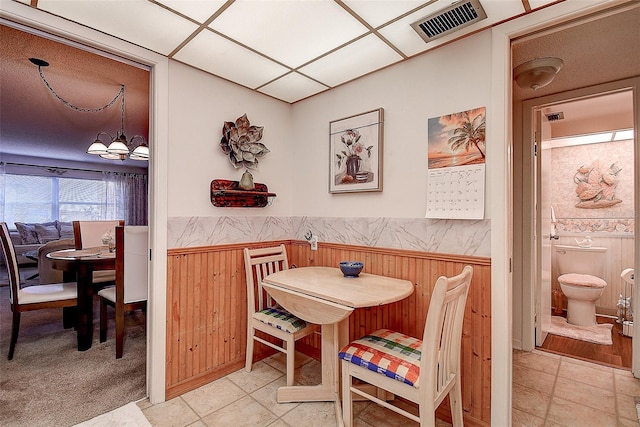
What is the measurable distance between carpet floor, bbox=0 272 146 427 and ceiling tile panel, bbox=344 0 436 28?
2.58 metres

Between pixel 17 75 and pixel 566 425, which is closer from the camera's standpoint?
pixel 566 425

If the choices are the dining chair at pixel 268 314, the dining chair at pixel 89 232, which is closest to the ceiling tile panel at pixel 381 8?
the dining chair at pixel 268 314

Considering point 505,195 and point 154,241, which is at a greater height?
point 505,195

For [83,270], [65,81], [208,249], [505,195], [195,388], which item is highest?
[65,81]

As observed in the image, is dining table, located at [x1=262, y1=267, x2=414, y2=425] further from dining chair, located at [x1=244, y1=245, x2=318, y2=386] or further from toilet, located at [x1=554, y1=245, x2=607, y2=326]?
toilet, located at [x1=554, y1=245, x2=607, y2=326]

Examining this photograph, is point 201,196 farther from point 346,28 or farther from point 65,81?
point 65,81

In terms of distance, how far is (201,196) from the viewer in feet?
7.07

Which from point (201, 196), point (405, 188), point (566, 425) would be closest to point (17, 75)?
point (201, 196)

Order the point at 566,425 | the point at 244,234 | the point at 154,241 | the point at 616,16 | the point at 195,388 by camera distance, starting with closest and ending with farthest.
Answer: the point at 616,16
the point at 566,425
the point at 154,241
the point at 195,388
the point at 244,234

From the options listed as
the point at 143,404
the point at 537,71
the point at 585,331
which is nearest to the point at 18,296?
the point at 143,404

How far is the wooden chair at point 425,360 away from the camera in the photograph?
4.13 feet

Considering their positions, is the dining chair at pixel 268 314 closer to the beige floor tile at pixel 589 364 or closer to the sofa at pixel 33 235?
the beige floor tile at pixel 589 364

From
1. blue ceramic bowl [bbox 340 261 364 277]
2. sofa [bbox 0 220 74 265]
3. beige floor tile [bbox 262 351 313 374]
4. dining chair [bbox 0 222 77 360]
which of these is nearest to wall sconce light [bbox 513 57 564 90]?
blue ceramic bowl [bbox 340 261 364 277]

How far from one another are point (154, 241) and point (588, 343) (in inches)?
146
